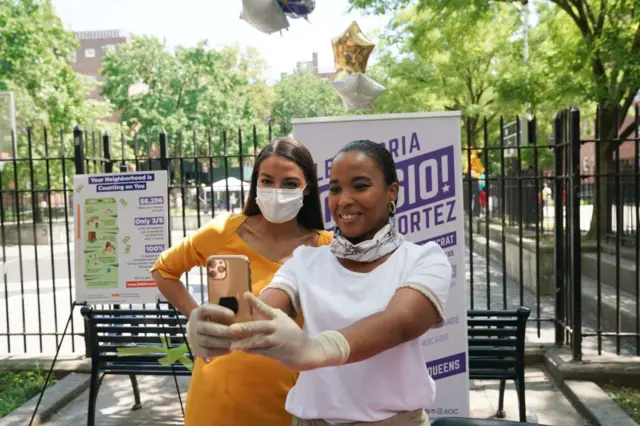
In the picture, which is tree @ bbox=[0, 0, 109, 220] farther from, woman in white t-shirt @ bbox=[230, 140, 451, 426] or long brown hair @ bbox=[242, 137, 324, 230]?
woman in white t-shirt @ bbox=[230, 140, 451, 426]

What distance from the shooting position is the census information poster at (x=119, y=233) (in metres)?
5.58

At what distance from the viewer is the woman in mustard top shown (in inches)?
91.5

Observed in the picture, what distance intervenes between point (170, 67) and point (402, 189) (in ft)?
119

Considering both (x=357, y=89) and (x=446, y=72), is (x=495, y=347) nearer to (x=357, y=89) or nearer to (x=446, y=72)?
(x=357, y=89)

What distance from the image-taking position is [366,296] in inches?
62.2

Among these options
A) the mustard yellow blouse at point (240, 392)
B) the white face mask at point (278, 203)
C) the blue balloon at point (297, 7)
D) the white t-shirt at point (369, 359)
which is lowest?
the mustard yellow blouse at point (240, 392)

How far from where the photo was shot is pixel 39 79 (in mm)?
22234

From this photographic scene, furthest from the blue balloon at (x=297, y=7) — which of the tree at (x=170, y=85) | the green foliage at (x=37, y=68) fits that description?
the tree at (x=170, y=85)

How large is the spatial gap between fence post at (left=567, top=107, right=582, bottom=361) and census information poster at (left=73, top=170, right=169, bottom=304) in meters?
3.91

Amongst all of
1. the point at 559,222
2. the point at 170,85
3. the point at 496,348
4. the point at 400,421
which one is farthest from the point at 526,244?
the point at 170,85

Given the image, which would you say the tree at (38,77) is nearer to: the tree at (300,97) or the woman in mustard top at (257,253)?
the woman in mustard top at (257,253)

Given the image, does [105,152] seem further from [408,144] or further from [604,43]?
[604,43]

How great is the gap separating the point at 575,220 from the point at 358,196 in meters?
5.06

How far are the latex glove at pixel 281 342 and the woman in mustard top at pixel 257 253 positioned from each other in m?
1.03
